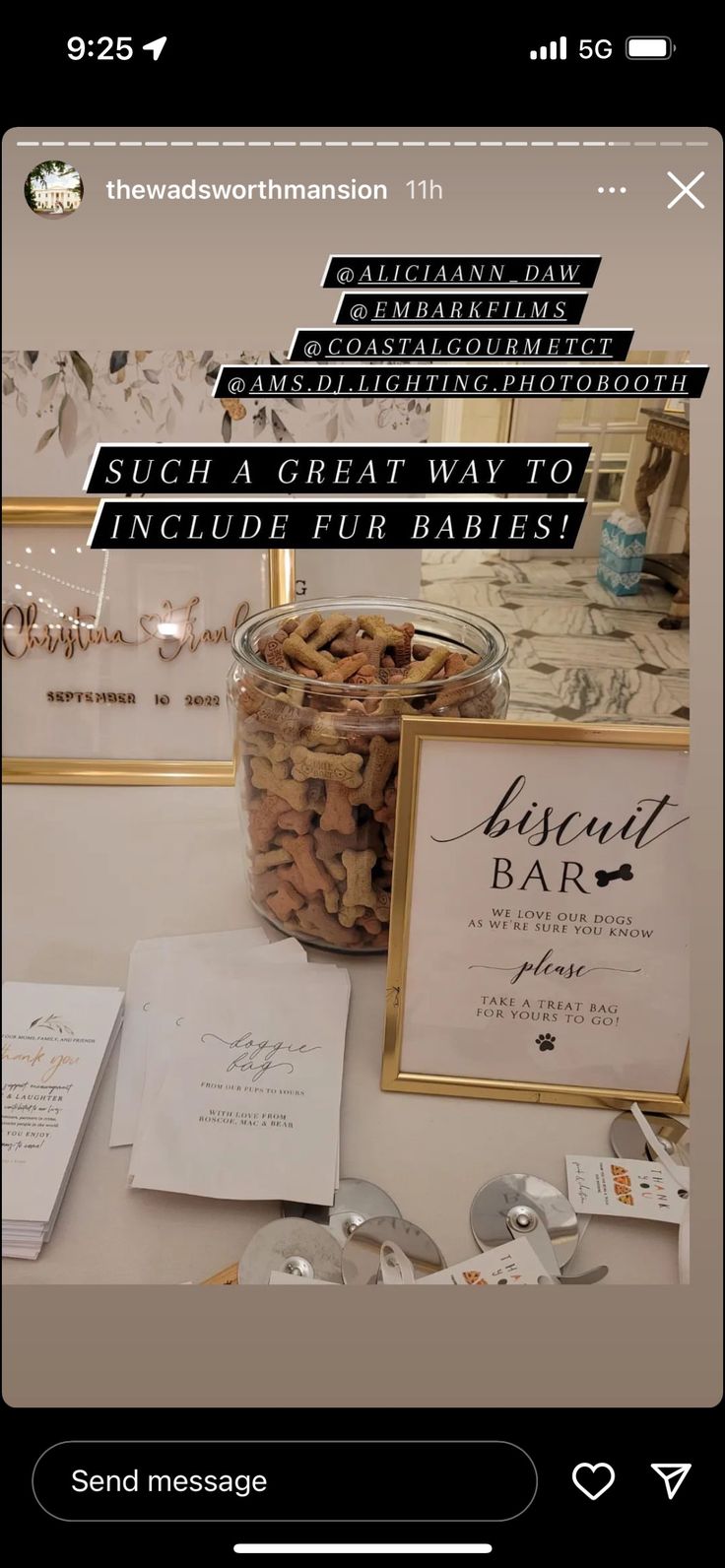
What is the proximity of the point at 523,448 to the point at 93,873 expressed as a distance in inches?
21.4

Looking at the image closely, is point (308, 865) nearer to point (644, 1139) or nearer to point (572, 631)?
point (644, 1139)

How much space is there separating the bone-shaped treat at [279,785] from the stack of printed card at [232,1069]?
0.44 ft

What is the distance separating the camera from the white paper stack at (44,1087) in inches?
19.9

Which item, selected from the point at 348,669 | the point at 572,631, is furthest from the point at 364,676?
the point at 572,631

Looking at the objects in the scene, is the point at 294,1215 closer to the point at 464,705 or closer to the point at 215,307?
the point at 464,705

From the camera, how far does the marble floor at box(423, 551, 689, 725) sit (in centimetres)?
69

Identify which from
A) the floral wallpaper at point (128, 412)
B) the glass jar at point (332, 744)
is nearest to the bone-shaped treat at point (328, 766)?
the glass jar at point (332, 744)

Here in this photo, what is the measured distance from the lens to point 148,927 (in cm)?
76
